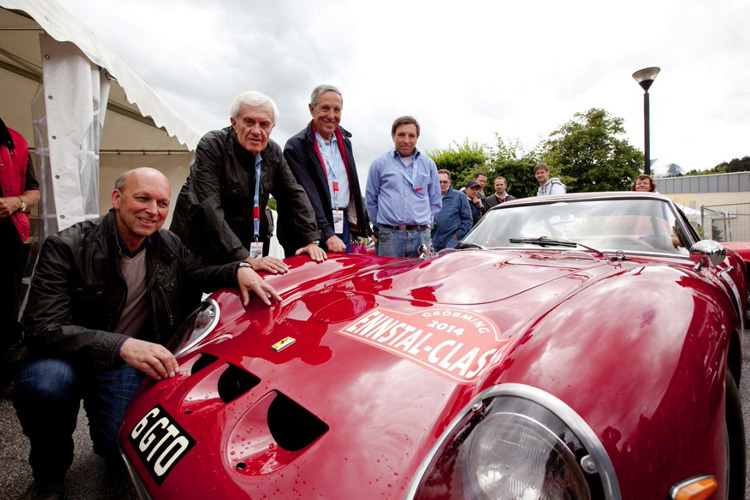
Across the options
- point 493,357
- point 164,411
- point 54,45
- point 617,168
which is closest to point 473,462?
point 493,357

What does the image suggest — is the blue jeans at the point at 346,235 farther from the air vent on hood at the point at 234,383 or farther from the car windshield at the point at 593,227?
the air vent on hood at the point at 234,383

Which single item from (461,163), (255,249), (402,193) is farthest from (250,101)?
(461,163)

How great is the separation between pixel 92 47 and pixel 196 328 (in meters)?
2.93

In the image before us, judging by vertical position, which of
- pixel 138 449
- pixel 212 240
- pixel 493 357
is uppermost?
pixel 212 240

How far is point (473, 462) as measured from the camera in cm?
76

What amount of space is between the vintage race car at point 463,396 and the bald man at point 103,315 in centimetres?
25

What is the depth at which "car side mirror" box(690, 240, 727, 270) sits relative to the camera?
1632mm

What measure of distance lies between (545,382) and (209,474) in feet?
2.45

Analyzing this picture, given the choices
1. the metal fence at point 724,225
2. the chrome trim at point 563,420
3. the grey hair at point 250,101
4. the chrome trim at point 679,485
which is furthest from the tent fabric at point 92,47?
the metal fence at point 724,225

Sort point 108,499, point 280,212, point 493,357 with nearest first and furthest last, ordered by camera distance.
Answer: point 493,357
point 108,499
point 280,212

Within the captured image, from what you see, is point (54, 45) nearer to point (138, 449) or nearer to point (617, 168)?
point (138, 449)

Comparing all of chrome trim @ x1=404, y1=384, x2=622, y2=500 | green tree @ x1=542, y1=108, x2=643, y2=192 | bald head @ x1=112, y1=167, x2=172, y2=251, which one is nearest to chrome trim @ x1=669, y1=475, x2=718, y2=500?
chrome trim @ x1=404, y1=384, x2=622, y2=500

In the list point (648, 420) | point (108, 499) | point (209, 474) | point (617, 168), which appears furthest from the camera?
point (617, 168)

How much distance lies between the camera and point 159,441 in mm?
1060
